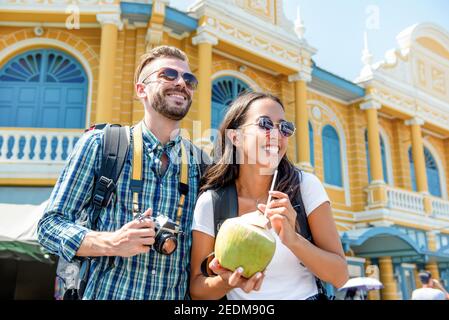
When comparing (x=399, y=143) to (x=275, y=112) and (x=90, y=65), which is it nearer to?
(x=90, y=65)

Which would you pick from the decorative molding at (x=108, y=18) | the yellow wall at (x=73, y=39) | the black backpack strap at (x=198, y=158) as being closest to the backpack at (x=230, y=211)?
the black backpack strap at (x=198, y=158)

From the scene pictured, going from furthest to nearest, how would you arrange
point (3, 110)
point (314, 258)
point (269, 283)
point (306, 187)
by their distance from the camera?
point (3, 110) < point (306, 187) < point (269, 283) < point (314, 258)

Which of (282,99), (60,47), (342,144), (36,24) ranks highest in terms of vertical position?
(36,24)

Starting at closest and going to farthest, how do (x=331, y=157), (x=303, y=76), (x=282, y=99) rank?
(x=303, y=76)
(x=282, y=99)
(x=331, y=157)

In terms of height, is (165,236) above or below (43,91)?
below

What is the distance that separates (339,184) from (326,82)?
284 centimetres

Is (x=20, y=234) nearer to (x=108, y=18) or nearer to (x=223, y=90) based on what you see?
(x=108, y=18)

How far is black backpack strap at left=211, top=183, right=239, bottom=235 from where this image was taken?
168 centimetres

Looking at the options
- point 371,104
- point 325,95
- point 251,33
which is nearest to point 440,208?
point 371,104

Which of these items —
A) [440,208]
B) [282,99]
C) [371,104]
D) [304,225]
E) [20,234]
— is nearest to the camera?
[304,225]

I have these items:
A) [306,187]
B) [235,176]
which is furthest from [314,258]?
[235,176]

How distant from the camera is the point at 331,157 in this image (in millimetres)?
12500

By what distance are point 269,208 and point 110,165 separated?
680 mm
